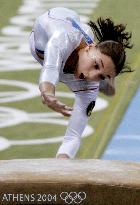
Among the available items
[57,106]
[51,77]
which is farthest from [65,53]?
[57,106]

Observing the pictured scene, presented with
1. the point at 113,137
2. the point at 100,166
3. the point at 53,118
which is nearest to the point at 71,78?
the point at 100,166

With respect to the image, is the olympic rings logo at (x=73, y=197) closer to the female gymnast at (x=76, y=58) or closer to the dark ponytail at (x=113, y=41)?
the female gymnast at (x=76, y=58)

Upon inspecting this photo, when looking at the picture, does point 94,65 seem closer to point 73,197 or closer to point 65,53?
point 65,53

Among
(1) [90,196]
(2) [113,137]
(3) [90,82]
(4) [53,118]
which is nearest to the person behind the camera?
(1) [90,196]

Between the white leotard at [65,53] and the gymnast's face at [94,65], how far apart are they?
16cm

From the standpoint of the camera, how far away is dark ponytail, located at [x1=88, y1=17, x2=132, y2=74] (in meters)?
7.84

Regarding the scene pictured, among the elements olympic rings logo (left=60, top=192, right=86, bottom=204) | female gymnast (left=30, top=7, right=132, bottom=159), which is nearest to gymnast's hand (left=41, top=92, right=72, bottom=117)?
female gymnast (left=30, top=7, right=132, bottom=159)

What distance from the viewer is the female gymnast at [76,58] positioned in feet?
25.4

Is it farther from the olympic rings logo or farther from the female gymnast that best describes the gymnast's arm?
the olympic rings logo

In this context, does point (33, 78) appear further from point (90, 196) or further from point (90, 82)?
point (90, 196)

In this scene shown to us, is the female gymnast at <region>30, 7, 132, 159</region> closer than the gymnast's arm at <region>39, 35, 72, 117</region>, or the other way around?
the gymnast's arm at <region>39, 35, 72, 117</region>

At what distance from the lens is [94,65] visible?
782 cm

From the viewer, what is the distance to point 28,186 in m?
6.11

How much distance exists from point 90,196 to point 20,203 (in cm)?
46
